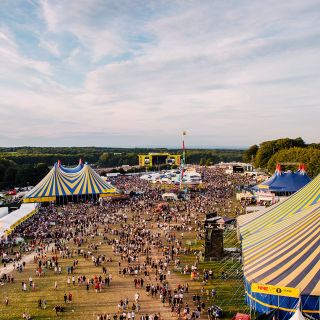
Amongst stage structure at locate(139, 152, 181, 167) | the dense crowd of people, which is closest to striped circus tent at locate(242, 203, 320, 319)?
the dense crowd of people

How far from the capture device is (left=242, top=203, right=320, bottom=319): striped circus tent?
9289 millimetres

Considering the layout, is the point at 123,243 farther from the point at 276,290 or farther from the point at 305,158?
the point at 305,158

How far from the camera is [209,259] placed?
18.0 metres

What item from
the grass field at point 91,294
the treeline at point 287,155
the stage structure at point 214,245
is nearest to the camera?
A: the grass field at point 91,294

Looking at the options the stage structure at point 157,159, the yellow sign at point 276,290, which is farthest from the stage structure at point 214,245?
the stage structure at point 157,159

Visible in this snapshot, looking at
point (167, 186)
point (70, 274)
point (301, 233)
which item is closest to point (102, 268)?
point (70, 274)

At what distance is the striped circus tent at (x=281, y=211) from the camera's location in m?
15.6

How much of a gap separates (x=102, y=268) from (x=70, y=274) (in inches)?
59.4

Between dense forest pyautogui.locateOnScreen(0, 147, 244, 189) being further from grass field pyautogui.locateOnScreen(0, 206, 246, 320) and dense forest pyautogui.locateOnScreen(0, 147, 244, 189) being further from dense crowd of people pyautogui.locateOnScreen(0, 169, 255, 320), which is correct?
grass field pyautogui.locateOnScreen(0, 206, 246, 320)

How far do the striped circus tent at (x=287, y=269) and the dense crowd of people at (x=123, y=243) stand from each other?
2.28m

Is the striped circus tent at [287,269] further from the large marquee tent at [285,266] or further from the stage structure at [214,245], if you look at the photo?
the stage structure at [214,245]

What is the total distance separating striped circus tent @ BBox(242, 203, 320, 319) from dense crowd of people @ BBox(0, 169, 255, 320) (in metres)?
2.28

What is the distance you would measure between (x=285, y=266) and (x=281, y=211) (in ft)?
20.7

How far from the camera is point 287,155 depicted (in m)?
53.5
